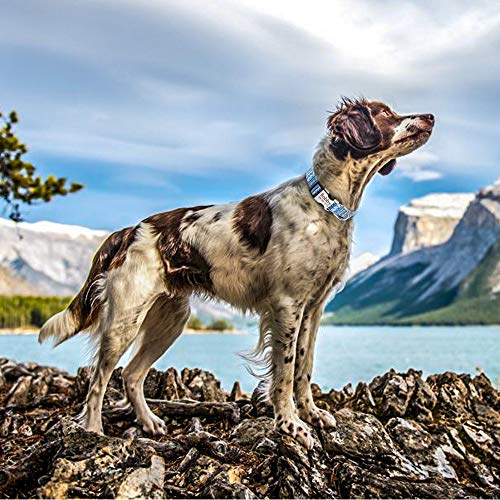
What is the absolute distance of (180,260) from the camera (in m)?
6.59

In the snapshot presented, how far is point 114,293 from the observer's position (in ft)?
21.8

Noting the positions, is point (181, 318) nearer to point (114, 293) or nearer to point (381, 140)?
point (114, 293)

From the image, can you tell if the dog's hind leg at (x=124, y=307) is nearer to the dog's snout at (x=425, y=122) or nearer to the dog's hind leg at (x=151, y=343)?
the dog's hind leg at (x=151, y=343)

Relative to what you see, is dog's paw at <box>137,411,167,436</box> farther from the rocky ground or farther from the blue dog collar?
the blue dog collar

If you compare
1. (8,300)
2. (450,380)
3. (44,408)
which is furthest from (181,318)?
(8,300)

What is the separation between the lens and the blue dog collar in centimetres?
619

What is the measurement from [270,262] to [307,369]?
116cm

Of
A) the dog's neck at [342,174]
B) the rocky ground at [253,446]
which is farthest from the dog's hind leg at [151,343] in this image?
the dog's neck at [342,174]

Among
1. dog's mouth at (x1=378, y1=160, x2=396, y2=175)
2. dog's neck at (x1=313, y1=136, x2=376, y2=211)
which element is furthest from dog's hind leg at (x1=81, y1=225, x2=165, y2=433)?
dog's mouth at (x1=378, y1=160, x2=396, y2=175)

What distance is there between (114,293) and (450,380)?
A: 4187mm

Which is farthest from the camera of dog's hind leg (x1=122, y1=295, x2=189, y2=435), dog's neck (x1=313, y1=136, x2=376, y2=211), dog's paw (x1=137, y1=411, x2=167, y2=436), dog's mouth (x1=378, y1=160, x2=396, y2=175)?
dog's hind leg (x1=122, y1=295, x2=189, y2=435)

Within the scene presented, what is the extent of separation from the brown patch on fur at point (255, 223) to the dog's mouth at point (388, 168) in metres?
1.13

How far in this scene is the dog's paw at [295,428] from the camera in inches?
237

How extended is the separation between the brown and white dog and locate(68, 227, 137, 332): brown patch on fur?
1 cm
